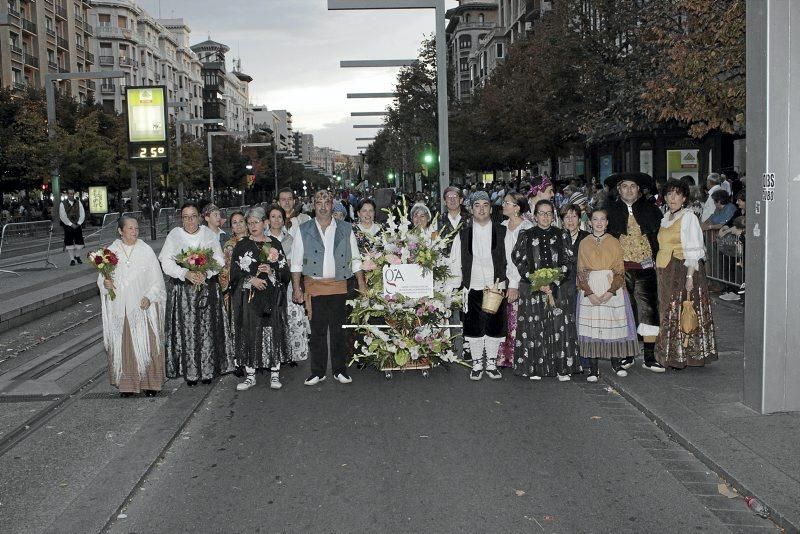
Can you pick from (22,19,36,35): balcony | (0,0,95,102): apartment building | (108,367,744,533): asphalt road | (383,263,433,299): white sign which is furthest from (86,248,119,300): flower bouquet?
(22,19,36,35): balcony

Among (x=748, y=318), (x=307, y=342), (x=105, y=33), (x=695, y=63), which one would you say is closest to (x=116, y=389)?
(x=307, y=342)

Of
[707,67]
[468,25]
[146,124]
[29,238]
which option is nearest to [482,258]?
[707,67]

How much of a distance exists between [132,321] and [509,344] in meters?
3.91

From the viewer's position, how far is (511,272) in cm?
898

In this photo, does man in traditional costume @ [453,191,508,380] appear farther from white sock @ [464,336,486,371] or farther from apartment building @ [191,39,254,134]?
apartment building @ [191,39,254,134]

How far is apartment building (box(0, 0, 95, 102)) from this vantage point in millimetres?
57250

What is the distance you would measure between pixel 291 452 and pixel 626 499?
8.07ft

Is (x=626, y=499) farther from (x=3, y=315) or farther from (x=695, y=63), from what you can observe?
(x=3, y=315)

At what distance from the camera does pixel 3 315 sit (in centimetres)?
1383

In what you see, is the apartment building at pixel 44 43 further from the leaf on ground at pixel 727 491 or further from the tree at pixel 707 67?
the leaf on ground at pixel 727 491

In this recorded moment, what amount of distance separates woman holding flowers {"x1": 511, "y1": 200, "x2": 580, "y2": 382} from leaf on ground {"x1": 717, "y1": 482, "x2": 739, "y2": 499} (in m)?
3.29

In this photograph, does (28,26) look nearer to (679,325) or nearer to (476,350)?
(476,350)

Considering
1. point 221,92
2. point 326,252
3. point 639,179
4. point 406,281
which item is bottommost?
point 406,281

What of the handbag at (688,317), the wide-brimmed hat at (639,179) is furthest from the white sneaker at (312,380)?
the wide-brimmed hat at (639,179)
